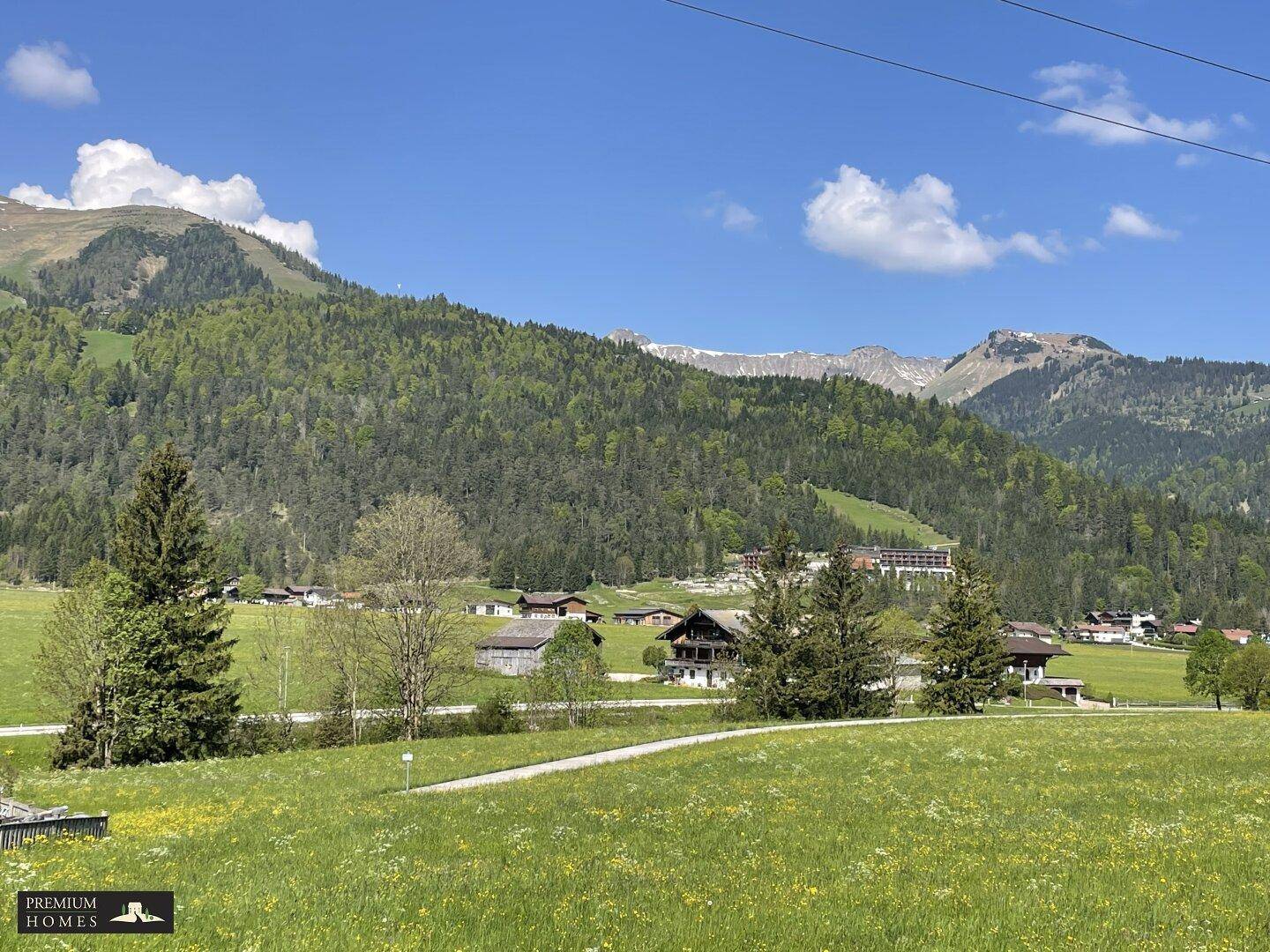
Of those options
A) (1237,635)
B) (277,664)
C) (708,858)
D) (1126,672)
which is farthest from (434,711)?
(1237,635)

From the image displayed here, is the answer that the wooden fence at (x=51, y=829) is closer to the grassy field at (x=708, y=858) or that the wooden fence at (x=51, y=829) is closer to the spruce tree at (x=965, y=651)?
the grassy field at (x=708, y=858)

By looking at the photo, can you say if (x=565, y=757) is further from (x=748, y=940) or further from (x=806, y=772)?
(x=748, y=940)

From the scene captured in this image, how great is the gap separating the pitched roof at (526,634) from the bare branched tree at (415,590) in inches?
2120

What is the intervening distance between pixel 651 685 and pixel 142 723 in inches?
2418

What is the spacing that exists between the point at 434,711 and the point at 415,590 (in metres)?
18.1

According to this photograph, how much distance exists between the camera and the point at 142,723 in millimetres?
39531

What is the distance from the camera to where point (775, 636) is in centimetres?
5806

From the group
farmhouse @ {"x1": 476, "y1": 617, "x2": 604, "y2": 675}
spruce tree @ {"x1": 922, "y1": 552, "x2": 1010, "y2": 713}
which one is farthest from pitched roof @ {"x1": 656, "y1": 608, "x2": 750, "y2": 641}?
spruce tree @ {"x1": 922, "y1": 552, "x2": 1010, "y2": 713}

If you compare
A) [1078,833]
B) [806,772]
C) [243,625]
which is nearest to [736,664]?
[806,772]

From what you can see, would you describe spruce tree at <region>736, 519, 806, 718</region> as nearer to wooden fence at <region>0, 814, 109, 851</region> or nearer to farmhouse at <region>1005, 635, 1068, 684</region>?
wooden fence at <region>0, 814, 109, 851</region>

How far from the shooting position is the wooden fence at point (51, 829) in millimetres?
16542

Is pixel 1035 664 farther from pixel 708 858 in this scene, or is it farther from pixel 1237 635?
pixel 708 858

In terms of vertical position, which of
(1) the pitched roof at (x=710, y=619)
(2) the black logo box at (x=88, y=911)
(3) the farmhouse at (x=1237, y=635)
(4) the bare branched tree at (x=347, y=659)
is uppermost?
(2) the black logo box at (x=88, y=911)

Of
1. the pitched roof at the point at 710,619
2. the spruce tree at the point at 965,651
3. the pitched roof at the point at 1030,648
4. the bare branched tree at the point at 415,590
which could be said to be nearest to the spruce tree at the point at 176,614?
the bare branched tree at the point at 415,590
